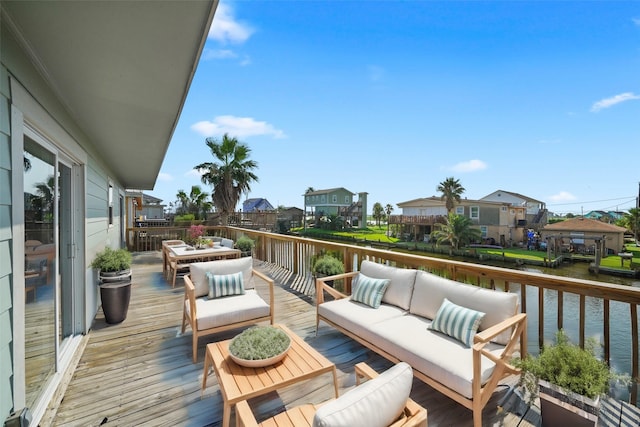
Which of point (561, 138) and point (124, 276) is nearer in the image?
point (124, 276)

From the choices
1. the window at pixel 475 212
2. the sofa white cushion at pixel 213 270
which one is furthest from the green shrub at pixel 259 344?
the window at pixel 475 212

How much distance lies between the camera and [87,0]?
1.31 metres

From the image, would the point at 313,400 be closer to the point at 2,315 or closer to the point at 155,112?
the point at 2,315

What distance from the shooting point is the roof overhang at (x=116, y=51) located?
4.61 ft

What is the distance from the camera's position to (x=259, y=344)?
2148 mm

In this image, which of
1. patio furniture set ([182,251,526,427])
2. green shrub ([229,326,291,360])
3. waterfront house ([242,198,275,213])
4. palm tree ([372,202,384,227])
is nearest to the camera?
patio furniture set ([182,251,526,427])

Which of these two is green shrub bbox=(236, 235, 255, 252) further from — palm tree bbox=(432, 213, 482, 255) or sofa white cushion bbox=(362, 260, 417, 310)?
palm tree bbox=(432, 213, 482, 255)

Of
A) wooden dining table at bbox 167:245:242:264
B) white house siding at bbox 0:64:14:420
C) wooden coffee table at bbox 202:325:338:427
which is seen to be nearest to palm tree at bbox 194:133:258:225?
wooden dining table at bbox 167:245:242:264

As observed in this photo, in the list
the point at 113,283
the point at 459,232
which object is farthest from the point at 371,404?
the point at 459,232

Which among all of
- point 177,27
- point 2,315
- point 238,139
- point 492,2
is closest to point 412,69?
point 492,2

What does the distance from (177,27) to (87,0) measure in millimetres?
385

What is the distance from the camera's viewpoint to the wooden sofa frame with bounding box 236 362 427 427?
1.26 meters

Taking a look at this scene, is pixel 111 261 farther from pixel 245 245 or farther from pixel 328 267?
pixel 245 245

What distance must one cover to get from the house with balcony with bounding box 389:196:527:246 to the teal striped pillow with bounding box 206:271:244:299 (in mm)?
24463
